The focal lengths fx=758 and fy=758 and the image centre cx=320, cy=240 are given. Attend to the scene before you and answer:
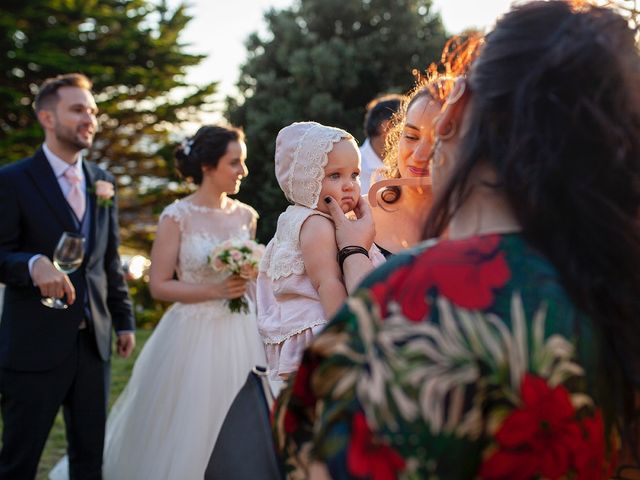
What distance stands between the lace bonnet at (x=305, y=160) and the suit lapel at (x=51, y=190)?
6.36 ft

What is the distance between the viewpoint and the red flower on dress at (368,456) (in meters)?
1.07

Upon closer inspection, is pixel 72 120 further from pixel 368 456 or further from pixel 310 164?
pixel 368 456

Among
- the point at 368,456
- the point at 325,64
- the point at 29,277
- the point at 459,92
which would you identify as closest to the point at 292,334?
the point at 459,92

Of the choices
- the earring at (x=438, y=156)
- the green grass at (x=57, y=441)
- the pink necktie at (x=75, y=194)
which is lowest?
the green grass at (x=57, y=441)

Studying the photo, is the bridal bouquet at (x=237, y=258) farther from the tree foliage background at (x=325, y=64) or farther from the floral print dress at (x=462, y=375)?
the tree foliage background at (x=325, y=64)

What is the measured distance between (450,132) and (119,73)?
18597 mm

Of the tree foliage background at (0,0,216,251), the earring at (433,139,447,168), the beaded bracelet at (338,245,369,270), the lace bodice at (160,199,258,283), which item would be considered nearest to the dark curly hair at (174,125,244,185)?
the lace bodice at (160,199,258,283)

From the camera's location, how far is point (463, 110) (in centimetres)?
137

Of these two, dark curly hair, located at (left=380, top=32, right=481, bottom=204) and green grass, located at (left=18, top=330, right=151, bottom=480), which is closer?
dark curly hair, located at (left=380, top=32, right=481, bottom=204)

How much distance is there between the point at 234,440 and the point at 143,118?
17.9 m

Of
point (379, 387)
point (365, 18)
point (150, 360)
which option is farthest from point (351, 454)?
point (365, 18)

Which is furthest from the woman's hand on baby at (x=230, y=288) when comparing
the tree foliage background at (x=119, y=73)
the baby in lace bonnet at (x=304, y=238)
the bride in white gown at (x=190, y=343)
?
the tree foliage background at (x=119, y=73)

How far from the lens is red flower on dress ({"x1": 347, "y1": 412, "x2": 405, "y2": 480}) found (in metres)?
1.07

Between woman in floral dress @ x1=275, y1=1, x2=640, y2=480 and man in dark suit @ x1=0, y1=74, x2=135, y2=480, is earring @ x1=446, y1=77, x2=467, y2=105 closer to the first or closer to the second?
woman in floral dress @ x1=275, y1=1, x2=640, y2=480
